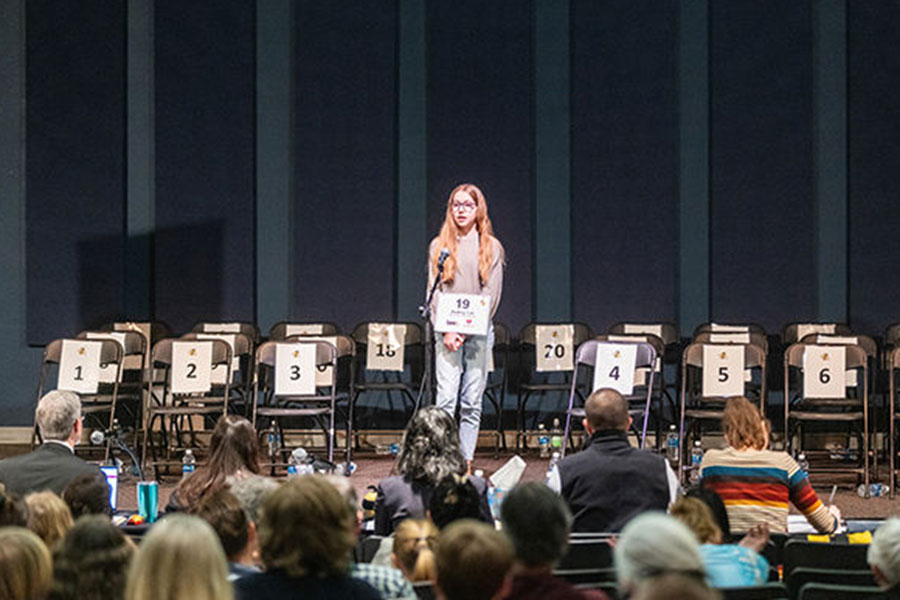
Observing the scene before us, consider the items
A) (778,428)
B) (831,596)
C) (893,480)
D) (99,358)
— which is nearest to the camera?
(831,596)

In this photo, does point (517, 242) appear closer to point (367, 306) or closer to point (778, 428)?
point (367, 306)

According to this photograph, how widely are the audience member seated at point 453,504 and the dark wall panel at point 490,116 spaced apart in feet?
22.6

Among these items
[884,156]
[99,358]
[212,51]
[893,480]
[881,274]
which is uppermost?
[212,51]

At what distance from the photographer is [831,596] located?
11.5 ft

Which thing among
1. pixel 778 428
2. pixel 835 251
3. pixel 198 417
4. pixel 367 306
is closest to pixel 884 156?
pixel 835 251

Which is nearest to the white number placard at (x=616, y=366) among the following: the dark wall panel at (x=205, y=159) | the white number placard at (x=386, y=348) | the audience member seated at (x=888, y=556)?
the white number placard at (x=386, y=348)

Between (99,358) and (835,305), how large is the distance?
6087mm

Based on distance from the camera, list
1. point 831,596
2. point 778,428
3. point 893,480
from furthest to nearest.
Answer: point 778,428 < point 893,480 < point 831,596

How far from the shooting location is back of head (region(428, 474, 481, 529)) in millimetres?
3863

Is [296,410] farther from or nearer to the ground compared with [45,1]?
nearer to the ground

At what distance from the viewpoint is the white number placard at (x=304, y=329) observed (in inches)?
400

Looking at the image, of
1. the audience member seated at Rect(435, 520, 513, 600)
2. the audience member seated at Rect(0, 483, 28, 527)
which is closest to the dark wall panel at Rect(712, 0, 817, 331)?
the audience member seated at Rect(0, 483, 28, 527)

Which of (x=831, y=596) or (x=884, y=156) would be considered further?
(x=884, y=156)

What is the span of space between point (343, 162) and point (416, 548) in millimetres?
7570
